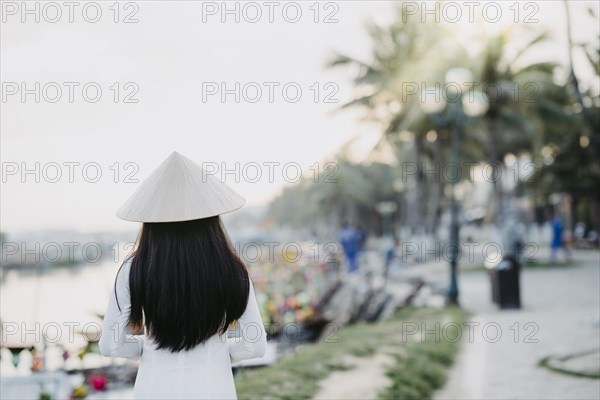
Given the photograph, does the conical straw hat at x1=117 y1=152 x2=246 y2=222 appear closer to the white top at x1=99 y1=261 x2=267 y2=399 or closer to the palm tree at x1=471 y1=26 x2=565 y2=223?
the white top at x1=99 y1=261 x2=267 y2=399

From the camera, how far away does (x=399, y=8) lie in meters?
29.6

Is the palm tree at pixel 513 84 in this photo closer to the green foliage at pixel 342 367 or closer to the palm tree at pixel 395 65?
the palm tree at pixel 395 65

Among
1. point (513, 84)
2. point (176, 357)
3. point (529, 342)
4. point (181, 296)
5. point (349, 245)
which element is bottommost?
point (529, 342)

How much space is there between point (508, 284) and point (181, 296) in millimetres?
11646

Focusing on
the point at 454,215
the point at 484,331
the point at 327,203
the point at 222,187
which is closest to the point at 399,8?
the point at 454,215

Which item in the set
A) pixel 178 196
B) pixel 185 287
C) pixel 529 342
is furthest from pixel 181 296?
pixel 529 342

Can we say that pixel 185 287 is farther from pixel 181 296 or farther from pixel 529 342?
pixel 529 342

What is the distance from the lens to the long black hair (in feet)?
8.06

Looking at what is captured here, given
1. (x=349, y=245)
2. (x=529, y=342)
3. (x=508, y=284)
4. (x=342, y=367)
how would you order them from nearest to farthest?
(x=342, y=367) → (x=529, y=342) → (x=508, y=284) → (x=349, y=245)

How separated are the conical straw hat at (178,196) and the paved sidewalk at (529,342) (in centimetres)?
469

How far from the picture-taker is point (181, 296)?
8.06 feet

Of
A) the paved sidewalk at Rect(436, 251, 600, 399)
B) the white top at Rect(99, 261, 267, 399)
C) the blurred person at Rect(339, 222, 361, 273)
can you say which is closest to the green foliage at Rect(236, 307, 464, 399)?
the paved sidewalk at Rect(436, 251, 600, 399)

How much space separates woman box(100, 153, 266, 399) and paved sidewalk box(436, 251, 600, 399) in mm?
4574

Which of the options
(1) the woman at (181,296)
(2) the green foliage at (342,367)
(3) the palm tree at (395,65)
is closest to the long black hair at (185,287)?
(1) the woman at (181,296)
